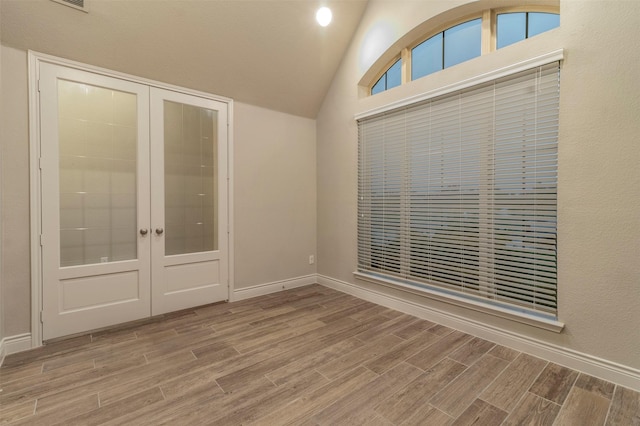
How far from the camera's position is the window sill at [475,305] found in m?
2.26

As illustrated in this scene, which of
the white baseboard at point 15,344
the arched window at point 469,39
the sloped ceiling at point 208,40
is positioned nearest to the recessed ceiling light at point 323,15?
the sloped ceiling at point 208,40

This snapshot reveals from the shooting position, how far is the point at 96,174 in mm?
2826

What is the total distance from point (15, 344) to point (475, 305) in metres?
4.01

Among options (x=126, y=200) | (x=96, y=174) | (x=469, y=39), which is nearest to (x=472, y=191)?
(x=469, y=39)

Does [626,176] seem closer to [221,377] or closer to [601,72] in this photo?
[601,72]

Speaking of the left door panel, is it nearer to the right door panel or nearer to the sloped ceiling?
the right door panel

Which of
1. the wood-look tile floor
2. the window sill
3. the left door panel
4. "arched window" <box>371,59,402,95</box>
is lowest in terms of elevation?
the wood-look tile floor

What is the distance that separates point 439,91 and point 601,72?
1.19 metres

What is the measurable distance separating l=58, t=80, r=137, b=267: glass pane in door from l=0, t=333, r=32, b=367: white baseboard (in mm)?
651

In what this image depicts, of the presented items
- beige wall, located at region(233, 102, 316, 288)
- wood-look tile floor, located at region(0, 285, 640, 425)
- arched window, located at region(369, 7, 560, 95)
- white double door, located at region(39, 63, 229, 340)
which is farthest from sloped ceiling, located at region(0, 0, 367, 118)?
wood-look tile floor, located at region(0, 285, 640, 425)

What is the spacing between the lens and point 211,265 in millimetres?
3527

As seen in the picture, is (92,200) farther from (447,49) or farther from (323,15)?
(447,49)

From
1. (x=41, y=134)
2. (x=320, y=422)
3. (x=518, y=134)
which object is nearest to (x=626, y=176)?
(x=518, y=134)

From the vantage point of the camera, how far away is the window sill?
226 cm
